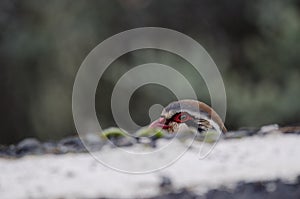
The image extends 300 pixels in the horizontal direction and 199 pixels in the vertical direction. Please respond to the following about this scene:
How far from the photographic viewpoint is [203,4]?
562cm

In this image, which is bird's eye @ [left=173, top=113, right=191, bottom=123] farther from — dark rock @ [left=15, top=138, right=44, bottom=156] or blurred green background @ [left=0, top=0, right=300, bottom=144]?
blurred green background @ [left=0, top=0, right=300, bottom=144]

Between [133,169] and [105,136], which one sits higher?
[105,136]

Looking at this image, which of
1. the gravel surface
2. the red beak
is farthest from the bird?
the gravel surface

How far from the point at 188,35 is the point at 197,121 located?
3865 mm

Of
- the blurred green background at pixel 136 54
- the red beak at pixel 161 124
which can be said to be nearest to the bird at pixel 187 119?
the red beak at pixel 161 124

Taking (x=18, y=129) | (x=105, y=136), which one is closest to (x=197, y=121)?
(x=105, y=136)

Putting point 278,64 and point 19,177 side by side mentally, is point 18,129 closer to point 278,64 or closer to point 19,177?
point 278,64

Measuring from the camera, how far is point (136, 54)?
16.9 feet

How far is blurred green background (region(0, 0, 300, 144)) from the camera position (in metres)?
4.68

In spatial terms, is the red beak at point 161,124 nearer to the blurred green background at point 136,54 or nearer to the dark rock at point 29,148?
the dark rock at point 29,148

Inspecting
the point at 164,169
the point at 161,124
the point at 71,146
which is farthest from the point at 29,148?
the point at 164,169

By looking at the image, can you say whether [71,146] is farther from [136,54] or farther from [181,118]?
[136,54]

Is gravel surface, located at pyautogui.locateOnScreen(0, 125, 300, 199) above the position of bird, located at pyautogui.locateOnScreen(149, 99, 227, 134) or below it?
below

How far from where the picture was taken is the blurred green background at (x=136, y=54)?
15.4ft
